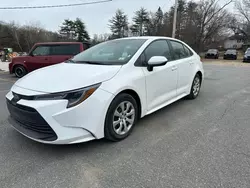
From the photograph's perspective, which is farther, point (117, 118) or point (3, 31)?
point (3, 31)

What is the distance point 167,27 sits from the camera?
1259 inches

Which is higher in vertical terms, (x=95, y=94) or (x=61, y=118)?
(x=95, y=94)

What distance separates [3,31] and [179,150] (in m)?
44.0

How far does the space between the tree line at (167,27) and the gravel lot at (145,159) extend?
89.7 feet

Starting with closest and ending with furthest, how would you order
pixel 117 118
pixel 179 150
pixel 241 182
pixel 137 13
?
pixel 241 182
pixel 179 150
pixel 117 118
pixel 137 13

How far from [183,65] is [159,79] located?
3.36ft

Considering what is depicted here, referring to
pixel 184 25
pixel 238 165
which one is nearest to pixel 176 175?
pixel 238 165

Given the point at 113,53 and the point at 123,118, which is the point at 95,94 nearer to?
the point at 123,118

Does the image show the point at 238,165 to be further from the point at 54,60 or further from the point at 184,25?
the point at 184,25

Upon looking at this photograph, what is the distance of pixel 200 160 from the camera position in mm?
2189

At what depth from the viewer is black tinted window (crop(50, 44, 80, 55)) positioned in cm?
832

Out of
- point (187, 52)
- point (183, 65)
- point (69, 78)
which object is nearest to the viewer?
point (69, 78)

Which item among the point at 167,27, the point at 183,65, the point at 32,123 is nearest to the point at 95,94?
the point at 32,123

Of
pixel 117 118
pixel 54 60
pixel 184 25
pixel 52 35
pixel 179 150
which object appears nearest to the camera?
pixel 179 150
